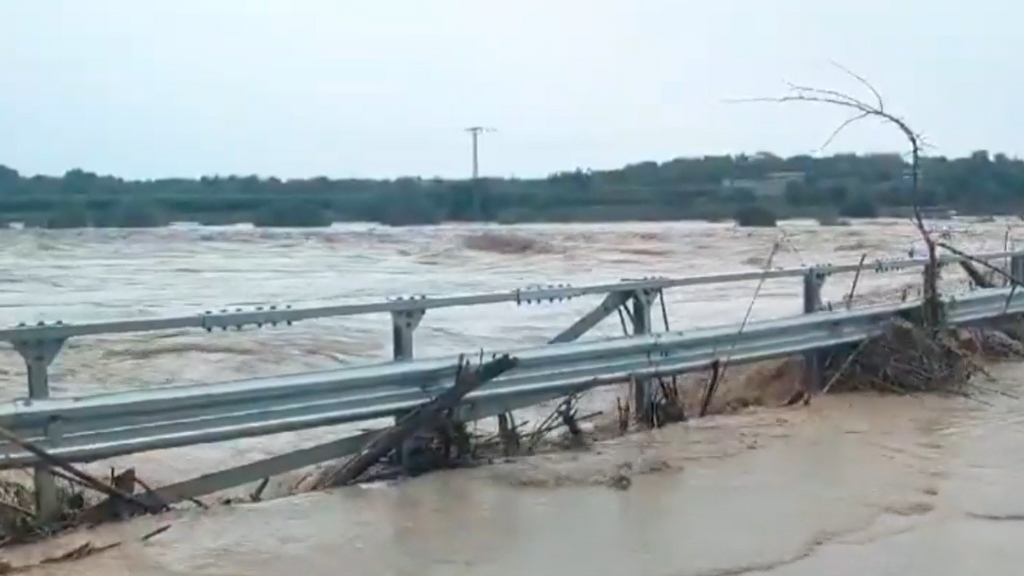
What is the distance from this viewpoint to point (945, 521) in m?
5.95

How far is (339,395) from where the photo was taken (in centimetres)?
643

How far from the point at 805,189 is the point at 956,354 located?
5756 cm

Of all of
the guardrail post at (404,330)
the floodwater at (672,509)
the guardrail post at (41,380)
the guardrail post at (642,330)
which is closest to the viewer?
the floodwater at (672,509)

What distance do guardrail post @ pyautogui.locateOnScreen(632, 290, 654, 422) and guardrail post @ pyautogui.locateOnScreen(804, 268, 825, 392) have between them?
1590 millimetres

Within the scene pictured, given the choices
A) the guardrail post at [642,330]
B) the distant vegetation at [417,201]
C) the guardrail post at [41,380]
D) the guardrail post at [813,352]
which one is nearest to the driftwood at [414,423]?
the guardrail post at [41,380]

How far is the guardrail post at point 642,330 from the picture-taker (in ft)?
26.7

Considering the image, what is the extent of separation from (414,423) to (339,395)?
17.6 inches

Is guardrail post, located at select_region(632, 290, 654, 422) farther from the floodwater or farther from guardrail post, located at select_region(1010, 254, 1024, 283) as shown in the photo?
guardrail post, located at select_region(1010, 254, 1024, 283)

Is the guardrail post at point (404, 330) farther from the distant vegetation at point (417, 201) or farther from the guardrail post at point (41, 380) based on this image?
the distant vegetation at point (417, 201)

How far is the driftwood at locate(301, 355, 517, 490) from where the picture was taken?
6.61m

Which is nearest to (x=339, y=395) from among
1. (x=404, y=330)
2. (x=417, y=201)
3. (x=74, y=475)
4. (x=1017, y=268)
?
(x=404, y=330)

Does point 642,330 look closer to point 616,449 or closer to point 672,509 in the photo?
point 616,449

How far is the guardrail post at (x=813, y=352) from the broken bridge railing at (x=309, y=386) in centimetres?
65

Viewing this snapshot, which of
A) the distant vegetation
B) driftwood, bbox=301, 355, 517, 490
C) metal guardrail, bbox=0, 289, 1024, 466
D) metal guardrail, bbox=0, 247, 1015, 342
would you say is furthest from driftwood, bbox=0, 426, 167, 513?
the distant vegetation
